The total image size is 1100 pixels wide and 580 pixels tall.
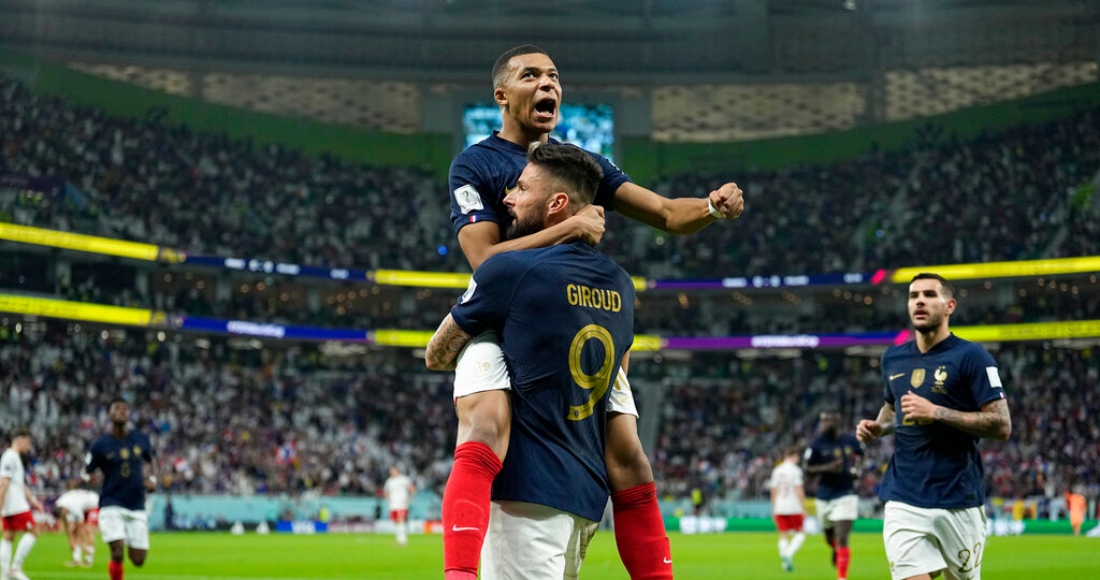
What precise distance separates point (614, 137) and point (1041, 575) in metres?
44.5

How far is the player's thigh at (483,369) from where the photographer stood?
529cm

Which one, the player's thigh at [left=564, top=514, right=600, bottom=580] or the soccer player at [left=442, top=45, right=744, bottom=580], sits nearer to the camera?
the soccer player at [left=442, top=45, right=744, bottom=580]

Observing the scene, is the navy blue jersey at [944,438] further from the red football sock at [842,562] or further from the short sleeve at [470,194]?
the red football sock at [842,562]

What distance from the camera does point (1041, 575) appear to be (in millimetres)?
20359

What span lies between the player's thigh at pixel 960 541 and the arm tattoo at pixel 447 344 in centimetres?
496

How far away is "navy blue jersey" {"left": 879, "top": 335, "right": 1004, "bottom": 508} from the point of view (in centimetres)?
905

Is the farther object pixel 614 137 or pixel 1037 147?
pixel 614 137

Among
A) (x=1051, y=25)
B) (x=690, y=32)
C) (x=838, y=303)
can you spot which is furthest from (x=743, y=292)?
(x=1051, y=25)

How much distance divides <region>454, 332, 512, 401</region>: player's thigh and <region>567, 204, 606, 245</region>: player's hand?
0.60m

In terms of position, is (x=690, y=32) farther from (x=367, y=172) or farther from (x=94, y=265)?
(x=94, y=265)

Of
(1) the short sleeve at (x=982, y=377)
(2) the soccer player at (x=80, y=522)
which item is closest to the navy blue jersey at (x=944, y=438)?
(1) the short sleeve at (x=982, y=377)

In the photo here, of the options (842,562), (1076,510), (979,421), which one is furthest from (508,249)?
(1076,510)

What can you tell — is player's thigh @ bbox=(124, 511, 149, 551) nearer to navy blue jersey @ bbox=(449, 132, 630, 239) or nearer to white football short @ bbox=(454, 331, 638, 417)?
navy blue jersey @ bbox=(449, 132, 630, 239)

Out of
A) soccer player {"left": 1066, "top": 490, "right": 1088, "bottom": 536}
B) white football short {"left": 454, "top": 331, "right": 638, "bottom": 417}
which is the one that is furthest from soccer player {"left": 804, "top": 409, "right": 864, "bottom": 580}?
soccer player {"left": 1066, "top": 490, "right": 1088, "bottom": 536}
